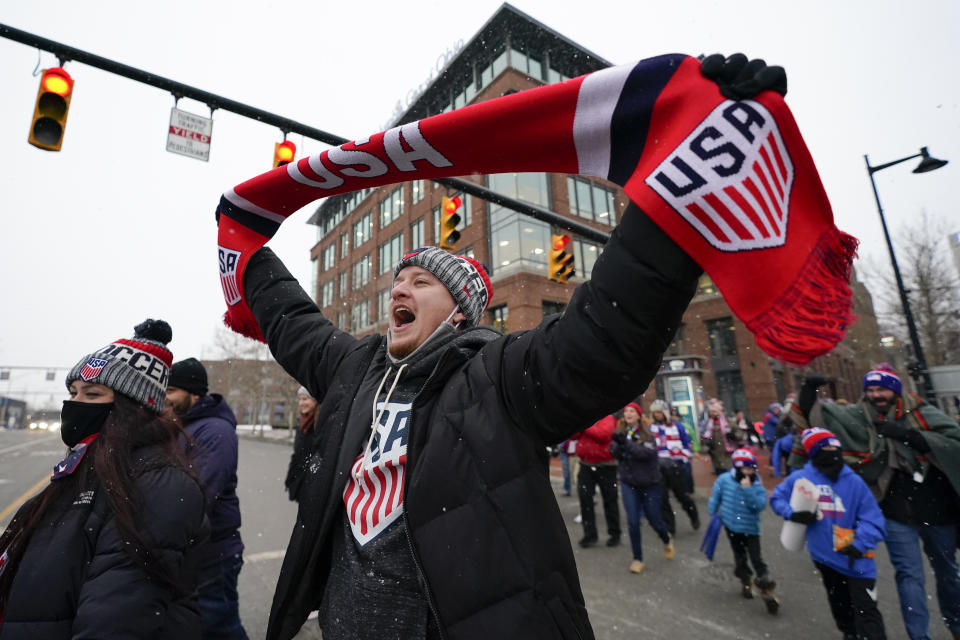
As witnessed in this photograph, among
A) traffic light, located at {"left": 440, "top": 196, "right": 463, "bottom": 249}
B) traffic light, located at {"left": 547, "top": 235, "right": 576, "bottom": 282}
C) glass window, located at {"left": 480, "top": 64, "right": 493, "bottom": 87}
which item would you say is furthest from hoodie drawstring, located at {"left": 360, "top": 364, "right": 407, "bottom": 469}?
glass window, located at {"left": 480, "top": 64, "right": 493, "bottom": 87}

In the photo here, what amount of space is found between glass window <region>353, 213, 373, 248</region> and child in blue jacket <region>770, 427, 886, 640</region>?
35.0 metres

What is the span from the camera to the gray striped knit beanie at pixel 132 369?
208 centimetres

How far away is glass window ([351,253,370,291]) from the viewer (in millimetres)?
36119

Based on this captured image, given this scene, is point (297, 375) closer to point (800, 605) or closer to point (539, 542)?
point (539, 542)

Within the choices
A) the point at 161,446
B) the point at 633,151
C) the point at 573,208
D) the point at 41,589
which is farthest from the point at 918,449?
the point at 573,208

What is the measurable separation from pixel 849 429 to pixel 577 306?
16.6 feet

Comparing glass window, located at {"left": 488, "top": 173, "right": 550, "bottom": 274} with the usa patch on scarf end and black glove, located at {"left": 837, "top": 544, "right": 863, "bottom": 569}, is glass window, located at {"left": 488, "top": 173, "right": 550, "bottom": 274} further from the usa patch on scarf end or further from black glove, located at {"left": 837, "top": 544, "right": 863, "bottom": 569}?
the usa patch on scarf end

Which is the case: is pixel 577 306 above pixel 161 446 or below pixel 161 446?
above

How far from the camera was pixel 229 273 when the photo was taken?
2.15 m

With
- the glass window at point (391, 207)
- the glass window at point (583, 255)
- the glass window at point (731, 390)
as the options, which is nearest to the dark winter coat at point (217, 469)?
the glass window at point (583, 255)

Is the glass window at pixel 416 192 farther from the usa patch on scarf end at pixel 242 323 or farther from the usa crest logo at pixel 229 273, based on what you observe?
the usa crest logo at pixel 229 273

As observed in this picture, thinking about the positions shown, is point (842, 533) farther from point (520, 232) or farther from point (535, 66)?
point (535, 66)

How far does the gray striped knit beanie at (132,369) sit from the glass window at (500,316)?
21136mm

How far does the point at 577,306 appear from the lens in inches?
43.7
